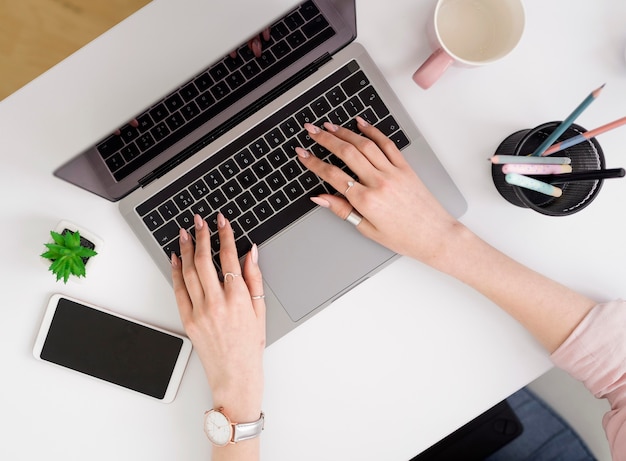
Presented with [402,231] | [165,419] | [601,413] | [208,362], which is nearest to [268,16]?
[402,231]

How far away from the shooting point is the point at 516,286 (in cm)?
78

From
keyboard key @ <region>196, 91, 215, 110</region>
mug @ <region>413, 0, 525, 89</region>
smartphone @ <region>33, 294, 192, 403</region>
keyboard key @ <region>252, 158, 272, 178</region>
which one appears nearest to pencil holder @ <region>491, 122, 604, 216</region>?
mug @ <region>413, 0, 525, 89</region>

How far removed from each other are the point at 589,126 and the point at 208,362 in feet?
2.28

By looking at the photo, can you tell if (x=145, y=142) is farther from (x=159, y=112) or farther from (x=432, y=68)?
(x=432, y=68)

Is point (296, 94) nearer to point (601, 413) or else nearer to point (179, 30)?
point (179, 30)

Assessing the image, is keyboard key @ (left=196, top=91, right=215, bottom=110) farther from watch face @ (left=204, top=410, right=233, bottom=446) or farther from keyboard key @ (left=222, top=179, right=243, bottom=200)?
watch face @ (left=204, top=410, right=233, bottom=446)

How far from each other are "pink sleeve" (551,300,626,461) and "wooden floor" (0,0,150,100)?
3.90 ft

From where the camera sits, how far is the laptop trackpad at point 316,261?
31.0 inches

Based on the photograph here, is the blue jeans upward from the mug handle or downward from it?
downward

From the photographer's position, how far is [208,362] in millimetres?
787

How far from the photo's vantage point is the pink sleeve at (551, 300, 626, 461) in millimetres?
764

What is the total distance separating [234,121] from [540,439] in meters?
0.94

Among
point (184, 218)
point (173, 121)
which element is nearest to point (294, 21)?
point (173, 121)

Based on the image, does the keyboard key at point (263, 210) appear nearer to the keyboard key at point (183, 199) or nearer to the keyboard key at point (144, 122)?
the keyboard key at point (183, 199)
